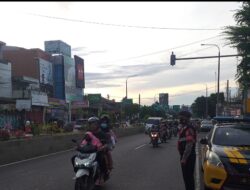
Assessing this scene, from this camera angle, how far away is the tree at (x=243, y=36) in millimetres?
25797

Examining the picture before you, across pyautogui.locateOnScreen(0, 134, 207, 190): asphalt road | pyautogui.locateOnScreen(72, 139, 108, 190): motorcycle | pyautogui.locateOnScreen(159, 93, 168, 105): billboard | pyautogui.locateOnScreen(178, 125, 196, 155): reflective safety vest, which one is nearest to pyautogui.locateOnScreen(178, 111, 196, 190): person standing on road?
pyautogui.locateOnScreen(178, 125, 196, 155): reflective safety vest

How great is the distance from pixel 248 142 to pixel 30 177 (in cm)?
605

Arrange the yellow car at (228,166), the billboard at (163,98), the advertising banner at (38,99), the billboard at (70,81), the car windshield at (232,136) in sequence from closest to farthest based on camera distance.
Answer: the yellow car at (228,166) < the car windshield at (232,136) < the advertising banner at (38,99) < the billboard at (70,81) < the billboard at (163,98)

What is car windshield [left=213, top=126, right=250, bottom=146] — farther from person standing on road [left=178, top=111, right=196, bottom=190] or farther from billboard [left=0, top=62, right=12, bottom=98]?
billboard [left=0, top=62, right=12, bottom=98]

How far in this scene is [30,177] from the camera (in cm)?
1415

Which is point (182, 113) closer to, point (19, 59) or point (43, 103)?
point (43, 103)

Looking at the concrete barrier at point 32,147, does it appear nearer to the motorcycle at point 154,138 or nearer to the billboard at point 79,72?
the motorcycle at point 154,138

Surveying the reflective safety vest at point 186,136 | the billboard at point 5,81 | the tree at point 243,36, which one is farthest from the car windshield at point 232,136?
the billboard at point 5,81

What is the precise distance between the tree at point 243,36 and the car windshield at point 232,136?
Answer: 14642mm

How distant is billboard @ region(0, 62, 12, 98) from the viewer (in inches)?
2079

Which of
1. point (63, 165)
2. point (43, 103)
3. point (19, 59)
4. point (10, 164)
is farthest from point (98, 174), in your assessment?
point (19, 59)

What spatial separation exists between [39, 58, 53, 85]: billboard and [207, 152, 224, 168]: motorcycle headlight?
56.8 meters

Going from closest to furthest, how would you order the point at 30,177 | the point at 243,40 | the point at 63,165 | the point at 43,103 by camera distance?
the point at 30,177, the point at 63,165, the point at 243,40, the point at 43,103

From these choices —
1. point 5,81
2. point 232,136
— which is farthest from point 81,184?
point 5,81
